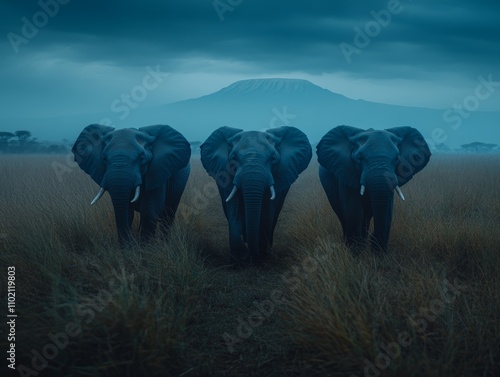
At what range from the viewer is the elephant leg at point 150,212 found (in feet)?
27.5

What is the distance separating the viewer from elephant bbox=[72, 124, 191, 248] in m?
7.61

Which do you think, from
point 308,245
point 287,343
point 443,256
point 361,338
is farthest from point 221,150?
point 361,338

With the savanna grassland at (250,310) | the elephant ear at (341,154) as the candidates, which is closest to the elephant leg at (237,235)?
the savanna grassland at (250,310)

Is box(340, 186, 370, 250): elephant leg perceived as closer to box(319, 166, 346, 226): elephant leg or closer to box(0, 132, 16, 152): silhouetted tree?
box(319, 166, 346, 226): elephant leg

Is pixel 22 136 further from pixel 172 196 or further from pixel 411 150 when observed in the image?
pixel 411 150

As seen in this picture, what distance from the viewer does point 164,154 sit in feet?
28.0

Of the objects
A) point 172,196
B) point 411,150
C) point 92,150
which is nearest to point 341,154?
point 411,150

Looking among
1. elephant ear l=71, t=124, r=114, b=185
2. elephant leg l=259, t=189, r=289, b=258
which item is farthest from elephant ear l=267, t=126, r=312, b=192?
elephant ear l=71, t=124, r=114, b=185

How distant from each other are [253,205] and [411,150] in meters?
2.75

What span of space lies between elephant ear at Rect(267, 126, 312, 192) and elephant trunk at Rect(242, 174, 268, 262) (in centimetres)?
66

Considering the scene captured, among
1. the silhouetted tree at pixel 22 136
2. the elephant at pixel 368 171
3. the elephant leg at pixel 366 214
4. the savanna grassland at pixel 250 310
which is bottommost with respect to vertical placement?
the savanna grassland at pixel 250 310

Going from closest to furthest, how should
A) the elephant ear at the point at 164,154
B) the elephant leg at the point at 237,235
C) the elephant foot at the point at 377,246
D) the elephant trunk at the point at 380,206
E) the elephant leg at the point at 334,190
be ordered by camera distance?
the elephant trunk at the point at 380,206, the elephant foot at the point at 377,246, the elephant leg at the point at 237,235, the elephant ear at the point at 164,154, the elephant leg at the point at 334,190

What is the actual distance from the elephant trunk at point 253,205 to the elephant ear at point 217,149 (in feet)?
3.15

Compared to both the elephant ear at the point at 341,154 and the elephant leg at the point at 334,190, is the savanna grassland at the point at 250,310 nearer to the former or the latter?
the elephant leg at the point at 334,190
